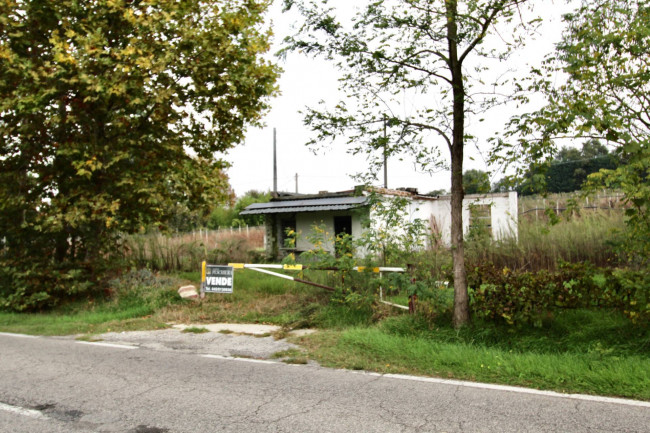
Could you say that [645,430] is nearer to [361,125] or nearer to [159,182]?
[361,125]

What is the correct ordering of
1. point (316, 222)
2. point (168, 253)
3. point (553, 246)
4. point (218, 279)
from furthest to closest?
point (316, 222) → point (168, 253) → point (553, 246) → point (218, 279)

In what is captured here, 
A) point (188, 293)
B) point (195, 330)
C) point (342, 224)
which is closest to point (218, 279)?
point (188, 293)

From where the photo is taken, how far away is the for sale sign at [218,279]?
11141 mm

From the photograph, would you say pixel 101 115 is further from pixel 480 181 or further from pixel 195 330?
pixel 480 181

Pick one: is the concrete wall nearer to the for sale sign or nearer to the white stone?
the for sale sign

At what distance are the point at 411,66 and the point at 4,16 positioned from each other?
9.30 m

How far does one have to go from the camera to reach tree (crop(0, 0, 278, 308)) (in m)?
10.7

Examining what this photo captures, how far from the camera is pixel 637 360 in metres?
5.42

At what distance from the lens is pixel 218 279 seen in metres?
11.2

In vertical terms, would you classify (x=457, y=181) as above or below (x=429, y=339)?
above

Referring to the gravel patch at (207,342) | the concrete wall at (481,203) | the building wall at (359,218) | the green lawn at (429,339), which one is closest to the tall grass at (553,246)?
the concrete wall at (481,203)

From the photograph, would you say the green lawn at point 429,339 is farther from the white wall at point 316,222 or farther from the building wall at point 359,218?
the white wall at point 316,222

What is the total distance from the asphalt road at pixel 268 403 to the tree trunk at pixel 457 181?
1999 mm

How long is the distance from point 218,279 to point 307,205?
9.32m
